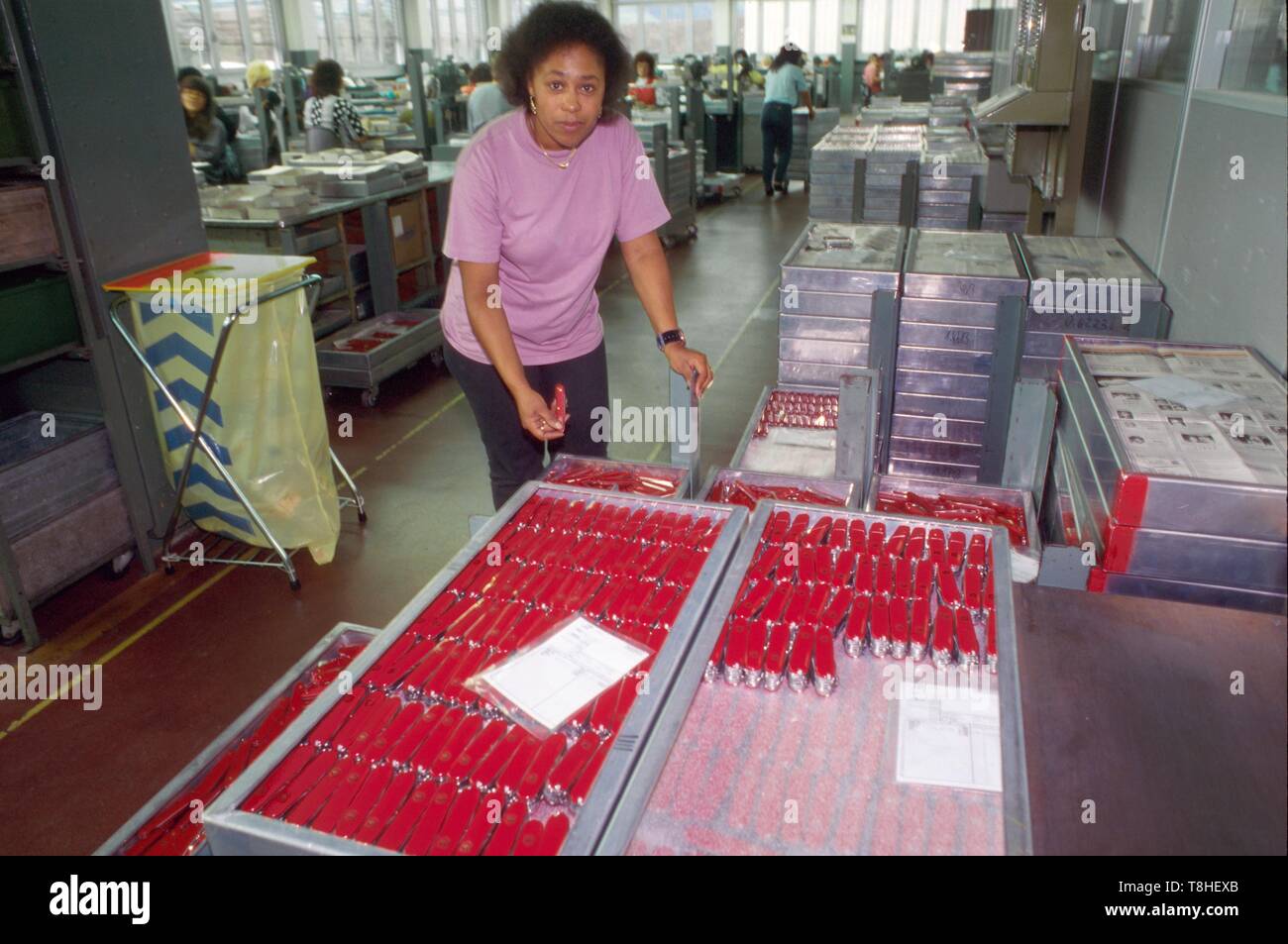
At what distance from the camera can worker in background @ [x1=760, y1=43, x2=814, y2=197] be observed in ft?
41.6

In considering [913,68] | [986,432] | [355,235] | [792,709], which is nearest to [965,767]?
[792,709]

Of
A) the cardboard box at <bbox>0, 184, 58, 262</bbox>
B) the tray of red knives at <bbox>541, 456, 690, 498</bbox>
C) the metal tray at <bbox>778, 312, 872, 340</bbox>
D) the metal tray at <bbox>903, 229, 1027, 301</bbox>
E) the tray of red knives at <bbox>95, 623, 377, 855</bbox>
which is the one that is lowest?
the tray of red knives at <bbox>95, 623, 377, 855</bbox>

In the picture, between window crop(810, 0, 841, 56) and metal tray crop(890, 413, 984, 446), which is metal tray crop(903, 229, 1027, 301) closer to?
metal tray crop(890, 413, 984, 446)

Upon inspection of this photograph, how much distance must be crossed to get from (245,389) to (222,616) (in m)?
0.94

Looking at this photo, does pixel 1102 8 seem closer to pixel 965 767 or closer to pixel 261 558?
pixel 965 767

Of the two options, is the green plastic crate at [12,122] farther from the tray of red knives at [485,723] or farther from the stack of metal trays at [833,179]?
the stack of metal trays at [833,179]

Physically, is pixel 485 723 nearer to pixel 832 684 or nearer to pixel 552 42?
pixel 832 684

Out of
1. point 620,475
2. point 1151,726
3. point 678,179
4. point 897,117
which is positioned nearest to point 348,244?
point 678,179

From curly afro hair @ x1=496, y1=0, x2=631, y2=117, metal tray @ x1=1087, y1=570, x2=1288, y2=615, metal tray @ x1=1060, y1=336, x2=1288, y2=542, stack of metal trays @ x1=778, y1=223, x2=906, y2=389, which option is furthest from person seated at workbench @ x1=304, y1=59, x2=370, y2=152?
metal tray @ x1=1087, y1=570, x2=1288, y2=615

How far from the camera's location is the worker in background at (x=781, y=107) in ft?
41.6

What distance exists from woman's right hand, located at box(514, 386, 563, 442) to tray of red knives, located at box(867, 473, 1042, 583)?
0.97 m

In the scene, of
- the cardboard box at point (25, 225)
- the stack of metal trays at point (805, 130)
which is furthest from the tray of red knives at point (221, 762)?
the stack of metal trays at point (805, 130)

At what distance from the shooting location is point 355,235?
687 centimetres

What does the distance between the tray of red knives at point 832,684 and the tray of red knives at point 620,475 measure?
515 mm
